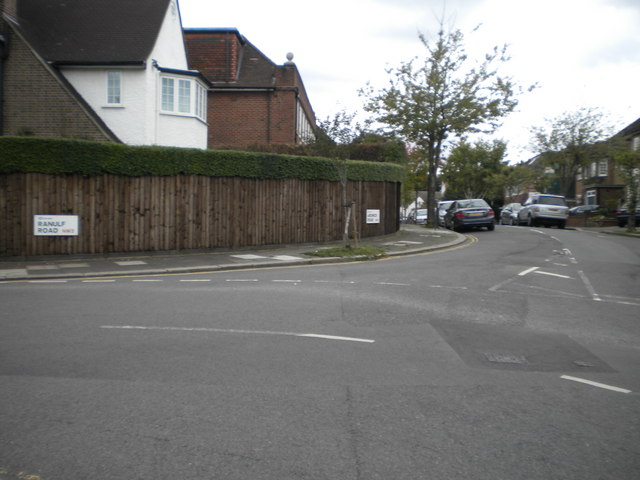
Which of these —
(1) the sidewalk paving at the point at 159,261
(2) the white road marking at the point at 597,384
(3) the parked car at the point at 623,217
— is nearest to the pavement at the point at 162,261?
(1) the sidewalk paving at the point at 159,261

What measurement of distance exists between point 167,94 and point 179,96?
1.66ft

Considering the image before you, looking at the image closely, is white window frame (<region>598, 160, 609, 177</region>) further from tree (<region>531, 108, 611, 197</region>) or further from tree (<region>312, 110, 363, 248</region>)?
tree (<region>312, 110, 363, 248</region>)

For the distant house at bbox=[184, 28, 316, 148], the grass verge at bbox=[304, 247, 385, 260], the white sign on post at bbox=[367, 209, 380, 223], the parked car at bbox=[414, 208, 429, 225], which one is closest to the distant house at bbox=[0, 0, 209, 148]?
the distant house at bbox=[184, 28, 316, 148]

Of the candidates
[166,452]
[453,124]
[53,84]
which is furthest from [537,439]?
[453,124]

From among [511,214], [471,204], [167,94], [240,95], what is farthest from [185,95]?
[511,214]

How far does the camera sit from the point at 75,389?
15.6 feet

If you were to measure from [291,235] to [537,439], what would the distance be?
15.9m

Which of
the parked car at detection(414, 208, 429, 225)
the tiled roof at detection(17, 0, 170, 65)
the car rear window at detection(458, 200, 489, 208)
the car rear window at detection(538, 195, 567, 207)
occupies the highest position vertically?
the tiled roof at detection(17, 0, 170, 65)

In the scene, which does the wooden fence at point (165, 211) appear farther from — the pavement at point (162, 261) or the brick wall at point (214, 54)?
the brick wall at point (214, 54)

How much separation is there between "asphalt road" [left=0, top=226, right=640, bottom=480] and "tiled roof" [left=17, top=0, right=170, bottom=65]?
51.6ft

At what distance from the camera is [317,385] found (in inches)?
194

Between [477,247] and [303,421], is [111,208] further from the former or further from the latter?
[303,421]

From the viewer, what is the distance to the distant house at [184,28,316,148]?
29844mm

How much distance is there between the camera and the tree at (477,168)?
55250 mm
